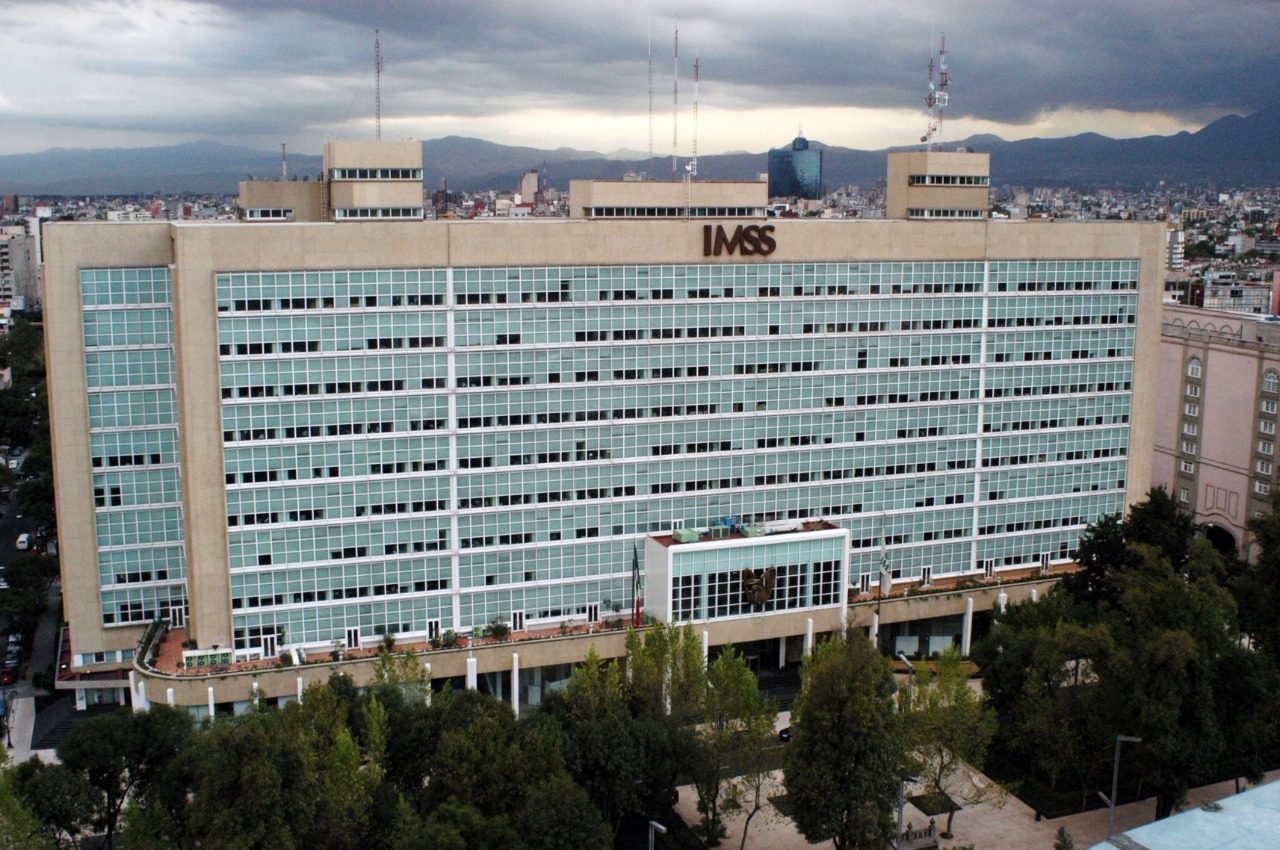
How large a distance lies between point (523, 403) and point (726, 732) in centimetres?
2253

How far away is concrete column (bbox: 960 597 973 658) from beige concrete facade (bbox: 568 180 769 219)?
27484 mm

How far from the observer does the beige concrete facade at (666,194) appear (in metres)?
73.5

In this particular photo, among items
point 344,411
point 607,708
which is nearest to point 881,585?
point 607,708

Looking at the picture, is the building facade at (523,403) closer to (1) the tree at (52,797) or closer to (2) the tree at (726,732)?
(2) the tree at (726,732)

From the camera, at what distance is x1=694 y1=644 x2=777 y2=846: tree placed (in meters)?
55.9

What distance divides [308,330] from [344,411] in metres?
4.62

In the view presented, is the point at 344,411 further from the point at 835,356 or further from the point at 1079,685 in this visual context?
the point at 1079,685

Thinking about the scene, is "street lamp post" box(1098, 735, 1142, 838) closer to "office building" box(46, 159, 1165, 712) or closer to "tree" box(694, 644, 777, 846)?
"tree" box(694, 644, 777, 846)

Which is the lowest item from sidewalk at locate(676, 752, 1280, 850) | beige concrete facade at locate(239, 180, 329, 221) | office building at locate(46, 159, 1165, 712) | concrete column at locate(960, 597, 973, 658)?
sidewalk at locate(676, 752, 1280, 850)

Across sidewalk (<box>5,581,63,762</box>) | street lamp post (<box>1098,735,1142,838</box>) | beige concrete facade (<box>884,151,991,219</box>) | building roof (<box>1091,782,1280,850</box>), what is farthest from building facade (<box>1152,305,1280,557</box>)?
sidewalk (<box>5,581,63,762</box>)

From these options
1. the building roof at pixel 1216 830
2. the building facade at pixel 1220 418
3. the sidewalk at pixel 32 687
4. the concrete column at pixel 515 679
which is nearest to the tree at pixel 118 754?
the sidewalk at pixel 32 687

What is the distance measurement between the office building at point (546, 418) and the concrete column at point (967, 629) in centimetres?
325

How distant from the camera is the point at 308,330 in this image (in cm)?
6606

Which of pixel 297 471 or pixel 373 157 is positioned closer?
pixel 297 471
